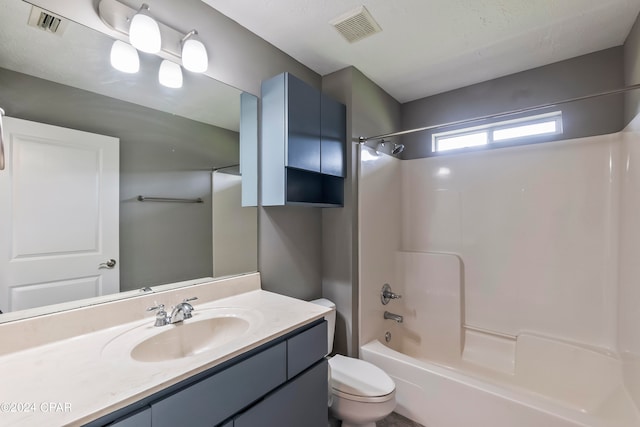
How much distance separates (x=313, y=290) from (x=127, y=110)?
1609 mm

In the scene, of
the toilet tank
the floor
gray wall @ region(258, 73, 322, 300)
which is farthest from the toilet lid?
gray wall @ region(258, 73, 322, 300)

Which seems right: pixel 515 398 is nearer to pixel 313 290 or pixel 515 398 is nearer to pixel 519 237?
pixel 519 237

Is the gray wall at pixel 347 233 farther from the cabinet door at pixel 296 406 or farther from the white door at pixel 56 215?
the white door at pixel 56 215

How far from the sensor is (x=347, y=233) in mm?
2045

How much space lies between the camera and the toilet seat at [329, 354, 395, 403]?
4.83 ft

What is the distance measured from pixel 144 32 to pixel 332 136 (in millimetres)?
1163

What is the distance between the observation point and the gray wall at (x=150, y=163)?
1.02 m

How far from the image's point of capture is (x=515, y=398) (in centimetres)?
143

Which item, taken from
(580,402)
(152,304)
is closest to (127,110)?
(152,304)

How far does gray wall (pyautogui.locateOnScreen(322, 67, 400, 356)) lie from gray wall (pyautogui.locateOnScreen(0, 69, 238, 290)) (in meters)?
0.91

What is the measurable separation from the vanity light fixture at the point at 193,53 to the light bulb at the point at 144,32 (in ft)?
0.45

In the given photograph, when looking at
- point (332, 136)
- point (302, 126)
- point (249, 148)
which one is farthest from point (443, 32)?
point (249, 148)

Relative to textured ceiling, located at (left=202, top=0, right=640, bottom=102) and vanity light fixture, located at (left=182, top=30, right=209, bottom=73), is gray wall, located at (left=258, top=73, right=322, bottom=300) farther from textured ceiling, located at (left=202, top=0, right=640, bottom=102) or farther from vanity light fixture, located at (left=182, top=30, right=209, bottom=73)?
vanity light fixture, located at (left=182, top=30, right=209, bottom=73)

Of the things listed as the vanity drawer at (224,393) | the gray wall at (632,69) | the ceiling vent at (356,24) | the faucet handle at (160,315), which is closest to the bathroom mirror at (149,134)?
the faucet handle at (160,315)
